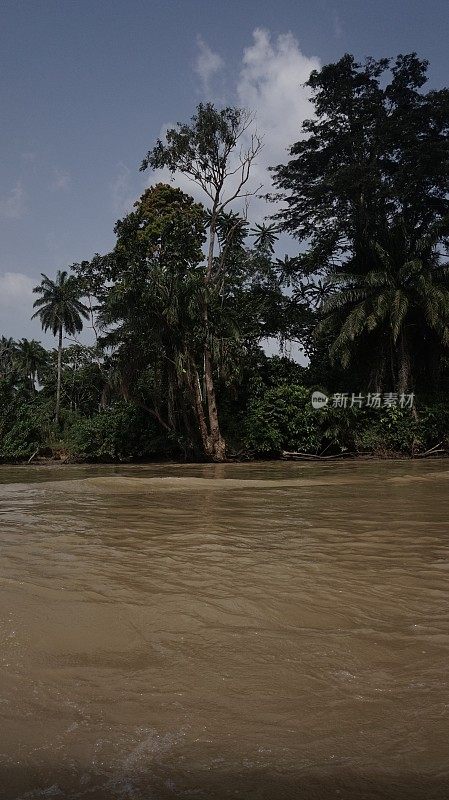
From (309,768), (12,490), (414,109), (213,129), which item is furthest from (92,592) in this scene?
(414,109)

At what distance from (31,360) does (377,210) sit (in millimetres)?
34934

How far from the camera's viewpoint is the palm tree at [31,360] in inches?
1871

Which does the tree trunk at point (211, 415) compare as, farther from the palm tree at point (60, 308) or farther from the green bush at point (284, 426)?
the palm tree at point (60, 308)

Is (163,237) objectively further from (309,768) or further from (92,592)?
(309,768)

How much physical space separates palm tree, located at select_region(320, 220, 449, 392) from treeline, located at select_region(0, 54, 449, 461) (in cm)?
8

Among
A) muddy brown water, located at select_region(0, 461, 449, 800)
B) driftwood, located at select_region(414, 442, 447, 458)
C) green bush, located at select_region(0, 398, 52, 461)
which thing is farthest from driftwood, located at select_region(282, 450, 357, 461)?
muddy brown water, located at select_region(0, 461, 449, 800)

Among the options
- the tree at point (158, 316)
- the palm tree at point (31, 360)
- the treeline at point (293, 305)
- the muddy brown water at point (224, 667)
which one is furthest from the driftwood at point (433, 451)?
the palm tree at point (31, 360)

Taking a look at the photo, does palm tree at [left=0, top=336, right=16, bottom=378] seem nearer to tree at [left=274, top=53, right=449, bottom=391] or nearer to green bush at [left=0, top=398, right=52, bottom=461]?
green bush at [left=0, top=398, right=52, bottom=461]

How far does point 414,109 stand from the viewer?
82.2ft

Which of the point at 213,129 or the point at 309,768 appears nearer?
the point at 309,768

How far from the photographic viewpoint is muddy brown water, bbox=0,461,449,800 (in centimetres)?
144

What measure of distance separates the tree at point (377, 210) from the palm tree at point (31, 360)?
97.7 ft

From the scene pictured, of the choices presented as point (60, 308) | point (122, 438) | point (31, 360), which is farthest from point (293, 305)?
point (31, 360)

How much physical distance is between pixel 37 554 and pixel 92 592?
116 cm
